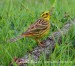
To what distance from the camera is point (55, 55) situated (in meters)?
5.77

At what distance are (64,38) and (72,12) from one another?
1590mm

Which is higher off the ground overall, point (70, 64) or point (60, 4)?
point (60, 4)

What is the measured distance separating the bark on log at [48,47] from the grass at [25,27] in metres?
0.09

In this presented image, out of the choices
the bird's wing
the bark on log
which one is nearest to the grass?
the bark on log

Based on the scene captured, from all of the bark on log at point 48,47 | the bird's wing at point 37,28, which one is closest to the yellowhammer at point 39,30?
the bird's wing at point 37,28

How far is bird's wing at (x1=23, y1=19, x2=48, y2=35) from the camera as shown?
19.9 feet

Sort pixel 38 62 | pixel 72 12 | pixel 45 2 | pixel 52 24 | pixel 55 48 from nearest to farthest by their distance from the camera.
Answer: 1. pixel 38 62
2. pixel 55 48
3. pixel 52 24
4. pixel 72 12
5. pixel 45 2

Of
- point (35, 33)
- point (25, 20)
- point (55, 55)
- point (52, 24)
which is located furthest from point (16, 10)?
point (55, 55)

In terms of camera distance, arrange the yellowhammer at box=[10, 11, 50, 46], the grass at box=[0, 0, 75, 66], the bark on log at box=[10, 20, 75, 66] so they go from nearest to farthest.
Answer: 1. the bark on log at box=[10, 20, 75, 66]
2. the grass at box=[0, 0, 75, 66]
3. the yellowhammer at box=[10, 11, 50, 46]

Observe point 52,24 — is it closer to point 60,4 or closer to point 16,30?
point 16,30

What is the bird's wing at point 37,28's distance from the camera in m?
6.08

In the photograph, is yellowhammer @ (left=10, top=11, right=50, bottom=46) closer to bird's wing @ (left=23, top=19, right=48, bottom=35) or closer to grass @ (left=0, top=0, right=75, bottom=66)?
bird's wing @ (left=23, top=19, right=48, bottom=35)

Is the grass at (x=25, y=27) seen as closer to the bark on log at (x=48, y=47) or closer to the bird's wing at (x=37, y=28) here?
the bark on log at (x=48, y=47)

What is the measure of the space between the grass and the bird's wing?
9.3 inches
